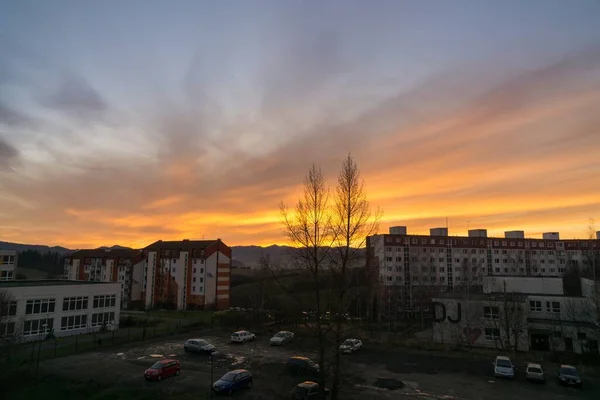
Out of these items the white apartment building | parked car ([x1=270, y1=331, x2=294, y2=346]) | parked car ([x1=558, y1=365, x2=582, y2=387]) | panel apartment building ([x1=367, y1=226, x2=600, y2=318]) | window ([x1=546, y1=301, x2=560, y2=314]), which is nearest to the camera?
parked car ([x1=558, y1=365, x2=582, y2=387])

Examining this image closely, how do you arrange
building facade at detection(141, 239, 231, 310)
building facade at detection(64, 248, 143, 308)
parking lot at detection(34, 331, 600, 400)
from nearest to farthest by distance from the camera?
parking lot at detection(34, 331, 600, 400) < building facade at detection(141, 239, 231, 310) < building facade at detection(64, 248, 143, 308)

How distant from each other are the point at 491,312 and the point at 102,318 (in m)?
53.1

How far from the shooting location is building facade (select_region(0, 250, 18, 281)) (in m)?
88.9

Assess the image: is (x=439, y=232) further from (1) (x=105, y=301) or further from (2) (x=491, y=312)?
(1) (x=105, y=301)

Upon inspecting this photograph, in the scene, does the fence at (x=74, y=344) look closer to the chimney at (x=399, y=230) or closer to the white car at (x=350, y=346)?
the white car at (x=350, y=346)

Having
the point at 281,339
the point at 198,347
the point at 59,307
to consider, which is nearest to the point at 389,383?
the point at 281,339

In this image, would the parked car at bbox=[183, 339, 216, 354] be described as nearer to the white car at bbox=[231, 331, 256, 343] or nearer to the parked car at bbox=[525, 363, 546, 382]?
the white car at bbox=[231, 331, 256, 343]

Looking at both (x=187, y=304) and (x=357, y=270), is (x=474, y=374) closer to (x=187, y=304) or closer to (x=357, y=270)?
(x=357, y=270)

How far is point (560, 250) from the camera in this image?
114875 mm

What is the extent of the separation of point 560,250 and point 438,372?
102438mm

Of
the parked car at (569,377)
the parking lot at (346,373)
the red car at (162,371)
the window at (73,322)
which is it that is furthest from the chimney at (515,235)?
the window at (73,322)

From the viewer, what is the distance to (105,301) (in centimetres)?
5766

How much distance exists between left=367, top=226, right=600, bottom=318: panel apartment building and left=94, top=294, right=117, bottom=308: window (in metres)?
43.6

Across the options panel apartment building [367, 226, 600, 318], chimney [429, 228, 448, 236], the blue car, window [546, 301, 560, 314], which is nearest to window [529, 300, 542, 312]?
window [546, 301, 560, 314]
